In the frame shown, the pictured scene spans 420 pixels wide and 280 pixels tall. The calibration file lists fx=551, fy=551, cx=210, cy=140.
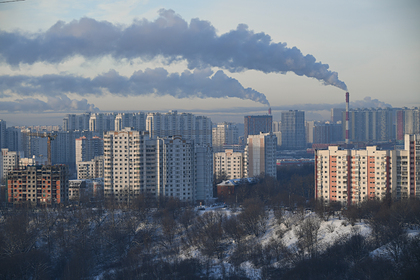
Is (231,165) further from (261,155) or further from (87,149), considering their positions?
(87,149)

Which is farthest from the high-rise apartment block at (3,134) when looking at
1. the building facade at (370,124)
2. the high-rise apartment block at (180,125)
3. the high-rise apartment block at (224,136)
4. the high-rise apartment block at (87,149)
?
the building facade at (370,124)

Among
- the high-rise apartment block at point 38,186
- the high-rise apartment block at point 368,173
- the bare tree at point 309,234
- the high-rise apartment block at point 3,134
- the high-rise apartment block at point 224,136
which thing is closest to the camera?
the bare tree at point 309,234

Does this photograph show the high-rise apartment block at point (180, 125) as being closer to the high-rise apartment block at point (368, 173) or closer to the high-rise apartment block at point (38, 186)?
the high-rise apartment block at point (38, 186)

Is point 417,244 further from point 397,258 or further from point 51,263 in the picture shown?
point 51,263

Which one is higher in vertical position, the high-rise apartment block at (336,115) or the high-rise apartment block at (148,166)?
the high-rise apartment block at (336,115)

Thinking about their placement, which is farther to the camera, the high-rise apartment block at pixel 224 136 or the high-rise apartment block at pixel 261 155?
the high-rise apartment block at pixel 224 136

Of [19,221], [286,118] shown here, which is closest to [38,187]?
[19,221]
